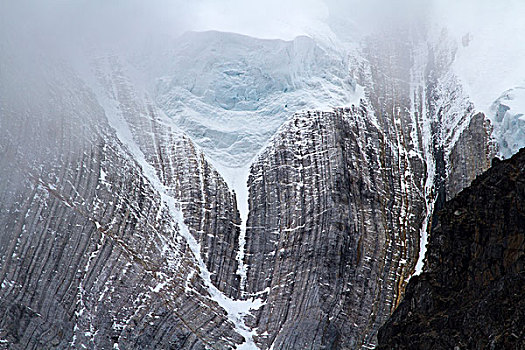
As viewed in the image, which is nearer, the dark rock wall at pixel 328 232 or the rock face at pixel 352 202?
the dark rock wall at pixel 328 232

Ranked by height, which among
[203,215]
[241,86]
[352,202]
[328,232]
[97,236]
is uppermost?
[241,86]

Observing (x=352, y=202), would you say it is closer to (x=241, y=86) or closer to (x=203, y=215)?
→ (x=203, y=215)

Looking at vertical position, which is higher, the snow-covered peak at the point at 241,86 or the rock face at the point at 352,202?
the snow-covered peak at the point at 241,86

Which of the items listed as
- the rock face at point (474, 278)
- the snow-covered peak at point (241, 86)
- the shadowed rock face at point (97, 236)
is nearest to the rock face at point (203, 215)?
the shadowed rock face at point (97, 236)

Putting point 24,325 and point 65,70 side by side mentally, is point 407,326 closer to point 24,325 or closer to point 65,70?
point 24,325

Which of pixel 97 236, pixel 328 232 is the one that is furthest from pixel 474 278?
pixel 97 236

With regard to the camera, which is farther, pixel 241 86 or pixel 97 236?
pixel 241 86

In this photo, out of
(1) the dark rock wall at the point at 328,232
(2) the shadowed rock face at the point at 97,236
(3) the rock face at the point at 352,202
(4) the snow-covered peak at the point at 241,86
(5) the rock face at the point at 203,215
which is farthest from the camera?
(4) the snow-covered peak at the point at 241,86

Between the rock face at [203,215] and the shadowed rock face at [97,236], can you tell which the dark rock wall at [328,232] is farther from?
the shadowed rock face at [97,236]

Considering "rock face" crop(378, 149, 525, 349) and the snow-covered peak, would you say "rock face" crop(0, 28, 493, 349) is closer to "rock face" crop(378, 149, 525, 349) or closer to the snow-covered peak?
the snow-covered peak

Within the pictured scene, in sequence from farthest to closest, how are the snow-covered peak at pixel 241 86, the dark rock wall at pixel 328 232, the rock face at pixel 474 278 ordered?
the snow-covered peak at pixel 241 86 < the dark rock wall at pixel 328 232 < the rock face at pixel 474 278
